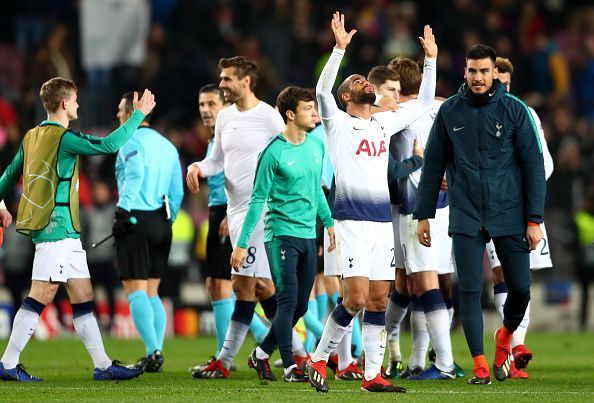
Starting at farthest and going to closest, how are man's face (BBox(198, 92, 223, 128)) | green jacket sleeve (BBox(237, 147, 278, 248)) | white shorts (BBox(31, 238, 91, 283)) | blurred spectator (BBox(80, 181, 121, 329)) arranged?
blurred spectator (BBox(80, 181, 121, 329)) → man's face (BBox(198, 92, 223, 128)) → white shorts (BBox(31, 238, 91, 283)) → green jacket sleeve (BBox(237, 147, 278, 248))

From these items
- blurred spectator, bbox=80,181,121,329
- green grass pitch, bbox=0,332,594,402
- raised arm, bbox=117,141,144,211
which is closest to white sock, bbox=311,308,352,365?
green grass pitch, bbox=0,332,594,402

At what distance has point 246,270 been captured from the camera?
11.7 meters

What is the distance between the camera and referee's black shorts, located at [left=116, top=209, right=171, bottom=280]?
12922 mm

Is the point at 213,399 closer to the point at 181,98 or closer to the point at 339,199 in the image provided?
the point at 339,199

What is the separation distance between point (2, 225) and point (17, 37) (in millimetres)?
13076

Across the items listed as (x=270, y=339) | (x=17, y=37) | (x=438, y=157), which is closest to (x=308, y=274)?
(x=270, y=339)

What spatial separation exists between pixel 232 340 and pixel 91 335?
1219 mm

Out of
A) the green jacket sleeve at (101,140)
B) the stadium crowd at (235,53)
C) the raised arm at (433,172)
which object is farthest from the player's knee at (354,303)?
the stadium crowd at (235,53)

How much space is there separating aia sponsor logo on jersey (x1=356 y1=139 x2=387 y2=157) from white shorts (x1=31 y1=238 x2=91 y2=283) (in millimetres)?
2474

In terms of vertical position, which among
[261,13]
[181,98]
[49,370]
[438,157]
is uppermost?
[261,13]

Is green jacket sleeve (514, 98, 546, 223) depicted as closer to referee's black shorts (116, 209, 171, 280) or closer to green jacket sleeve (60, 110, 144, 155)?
green jacket sleeve (60, 110, 144, 155)

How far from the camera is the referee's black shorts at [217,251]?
41.8ft

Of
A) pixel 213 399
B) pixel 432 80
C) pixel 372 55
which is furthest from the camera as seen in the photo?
pixel 372 55

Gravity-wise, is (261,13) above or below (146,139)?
above
